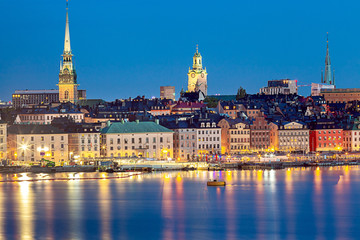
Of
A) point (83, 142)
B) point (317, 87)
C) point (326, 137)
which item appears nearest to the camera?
point (83, 142)

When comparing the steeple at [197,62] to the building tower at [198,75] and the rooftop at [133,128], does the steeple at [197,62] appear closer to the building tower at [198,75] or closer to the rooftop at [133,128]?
the building tower at [198,75]

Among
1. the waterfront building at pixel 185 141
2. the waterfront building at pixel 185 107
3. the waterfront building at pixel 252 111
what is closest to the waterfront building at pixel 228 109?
the waterfront building at pixel 252 111

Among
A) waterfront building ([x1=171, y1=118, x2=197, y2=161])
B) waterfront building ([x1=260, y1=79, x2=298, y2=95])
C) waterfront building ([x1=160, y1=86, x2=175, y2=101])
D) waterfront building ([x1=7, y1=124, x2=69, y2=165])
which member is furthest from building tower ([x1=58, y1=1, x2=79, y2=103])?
waterfront building ([x1=7, y1=124, x2=69, y2=165])

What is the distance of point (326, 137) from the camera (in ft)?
199

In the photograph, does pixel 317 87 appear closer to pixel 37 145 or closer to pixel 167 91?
pixel 167 91

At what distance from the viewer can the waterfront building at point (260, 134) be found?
5847 centimetres

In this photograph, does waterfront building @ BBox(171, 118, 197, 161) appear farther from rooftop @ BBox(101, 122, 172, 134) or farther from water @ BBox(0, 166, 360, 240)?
water @ BBox(0, 166, 360, 240)

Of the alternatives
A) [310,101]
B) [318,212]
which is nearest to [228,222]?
[318,212]

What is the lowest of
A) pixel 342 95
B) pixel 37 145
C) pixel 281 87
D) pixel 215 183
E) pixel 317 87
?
pixel 215 183

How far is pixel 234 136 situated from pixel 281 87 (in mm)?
46569

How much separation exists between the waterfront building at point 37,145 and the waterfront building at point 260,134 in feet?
35.8

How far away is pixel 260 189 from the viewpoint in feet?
134

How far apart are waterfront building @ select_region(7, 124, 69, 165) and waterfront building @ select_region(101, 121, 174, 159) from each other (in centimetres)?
204

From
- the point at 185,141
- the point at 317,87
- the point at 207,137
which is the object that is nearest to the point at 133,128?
the point at 185,141
